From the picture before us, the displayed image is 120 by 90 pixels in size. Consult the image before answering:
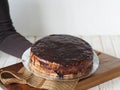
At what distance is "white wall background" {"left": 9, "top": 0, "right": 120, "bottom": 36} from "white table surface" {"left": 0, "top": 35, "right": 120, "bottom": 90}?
5 centimetres

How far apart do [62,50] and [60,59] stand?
4 centimetres

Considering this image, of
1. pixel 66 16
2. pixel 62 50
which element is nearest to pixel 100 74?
pixel 62 50

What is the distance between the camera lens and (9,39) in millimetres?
884

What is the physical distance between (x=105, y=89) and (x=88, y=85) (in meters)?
0.11

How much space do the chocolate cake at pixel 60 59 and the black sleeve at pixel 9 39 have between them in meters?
0.13

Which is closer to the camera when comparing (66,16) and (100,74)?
(100,74)

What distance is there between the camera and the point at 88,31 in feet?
3.98

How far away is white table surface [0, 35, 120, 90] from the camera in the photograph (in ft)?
2.47

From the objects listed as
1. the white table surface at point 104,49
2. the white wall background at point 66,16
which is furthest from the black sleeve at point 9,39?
the white wall background at point 66,16

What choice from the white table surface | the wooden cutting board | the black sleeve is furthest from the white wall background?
the wooden cutting board

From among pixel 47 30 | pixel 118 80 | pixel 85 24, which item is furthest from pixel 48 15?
pixel 118 80

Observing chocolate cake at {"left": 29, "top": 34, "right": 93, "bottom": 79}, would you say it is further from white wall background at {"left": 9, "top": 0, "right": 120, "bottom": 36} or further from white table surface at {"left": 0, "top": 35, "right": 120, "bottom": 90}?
white wall background at {"left": 9, "top": 0, "right": 120, "bottom": 36}

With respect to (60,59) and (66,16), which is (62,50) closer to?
(60,59)

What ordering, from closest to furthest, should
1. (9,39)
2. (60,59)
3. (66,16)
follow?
1. (60,59)
2. (9,39)
3. (66,16)
